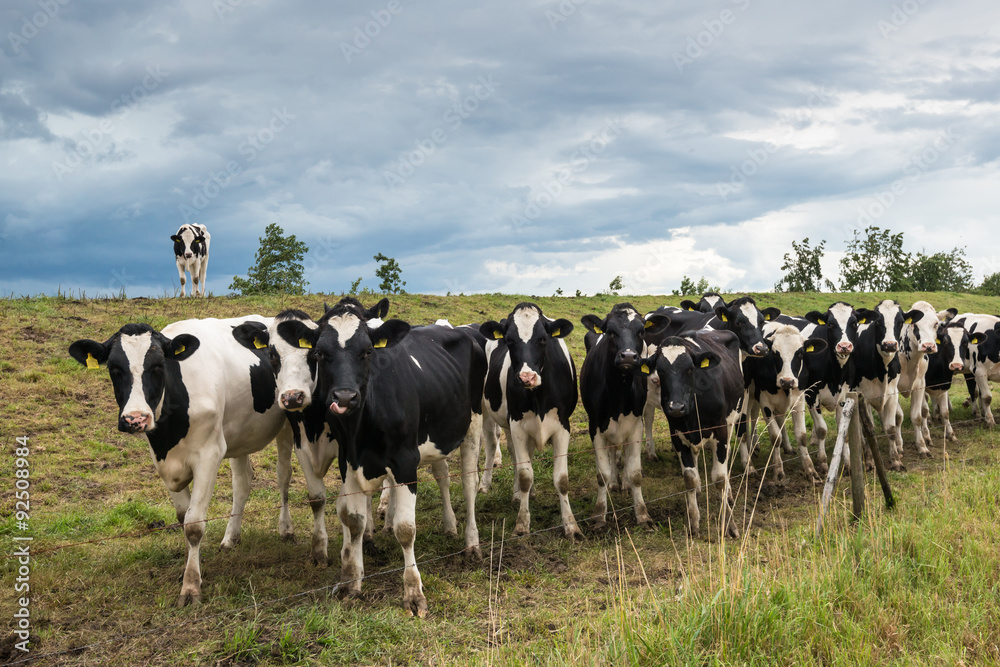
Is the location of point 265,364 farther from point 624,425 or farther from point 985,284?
point 985,284

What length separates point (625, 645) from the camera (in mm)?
4684

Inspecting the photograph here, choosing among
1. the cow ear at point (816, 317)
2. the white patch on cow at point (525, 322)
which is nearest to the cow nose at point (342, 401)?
the white patch on cow at point (525, 322)

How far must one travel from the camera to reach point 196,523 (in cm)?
655

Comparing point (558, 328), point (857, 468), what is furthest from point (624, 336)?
point (857, 468)

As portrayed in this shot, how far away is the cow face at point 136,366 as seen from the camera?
6129 millimetres

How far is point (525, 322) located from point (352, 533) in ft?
A: 10.6

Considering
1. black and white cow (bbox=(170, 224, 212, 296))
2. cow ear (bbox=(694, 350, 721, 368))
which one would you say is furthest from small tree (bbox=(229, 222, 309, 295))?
cow ear (bbox=(694, 350, 721, 368))

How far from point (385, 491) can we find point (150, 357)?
3.82 m

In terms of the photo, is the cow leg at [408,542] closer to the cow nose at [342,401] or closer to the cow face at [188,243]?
the cow nose at [342,401]

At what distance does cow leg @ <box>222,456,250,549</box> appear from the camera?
8.11 meters

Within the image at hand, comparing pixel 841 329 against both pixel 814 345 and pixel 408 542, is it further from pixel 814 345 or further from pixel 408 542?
pixel 408 542

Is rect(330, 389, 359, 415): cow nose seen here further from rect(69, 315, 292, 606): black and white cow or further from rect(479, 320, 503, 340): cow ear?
rect(479, 320, 503, 340): cow ear

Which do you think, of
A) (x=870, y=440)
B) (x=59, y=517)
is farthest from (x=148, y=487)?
(x=870, y=440)

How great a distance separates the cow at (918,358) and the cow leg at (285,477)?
10.1 m
